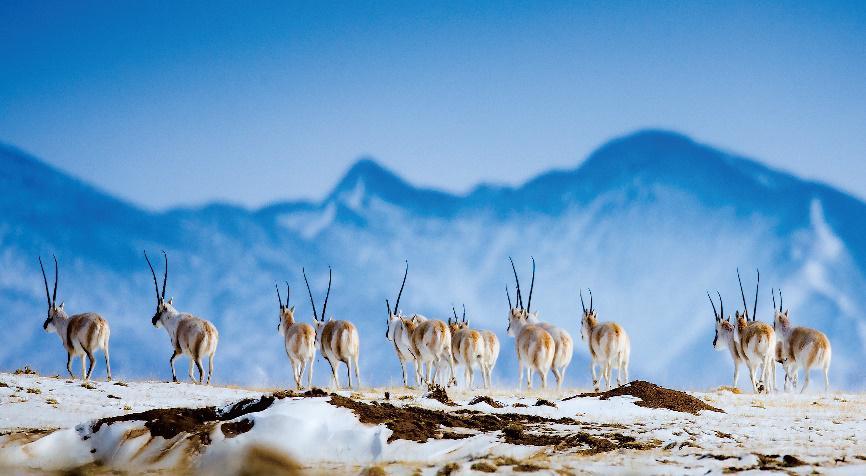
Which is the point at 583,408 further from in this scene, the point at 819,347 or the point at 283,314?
the point at 283,314

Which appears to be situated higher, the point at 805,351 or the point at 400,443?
the point at 805,351

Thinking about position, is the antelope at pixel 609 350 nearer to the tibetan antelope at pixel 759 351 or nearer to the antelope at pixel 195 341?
the tibetan antelope at pixel 759 351

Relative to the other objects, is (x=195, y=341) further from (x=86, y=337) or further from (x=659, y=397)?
(x=659, y=397)

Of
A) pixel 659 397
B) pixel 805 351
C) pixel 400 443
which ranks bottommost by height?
pixel 400 443

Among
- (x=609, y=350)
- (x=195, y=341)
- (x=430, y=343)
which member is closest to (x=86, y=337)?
(x=195, y=341)

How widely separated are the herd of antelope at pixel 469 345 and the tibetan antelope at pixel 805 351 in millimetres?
24

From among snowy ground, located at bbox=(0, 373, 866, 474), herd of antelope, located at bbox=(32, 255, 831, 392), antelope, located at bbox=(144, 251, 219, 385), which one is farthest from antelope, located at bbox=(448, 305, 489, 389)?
snowy ground, located at bbox=(0, 373, 866, 474)

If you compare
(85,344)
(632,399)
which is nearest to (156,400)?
(85,344)

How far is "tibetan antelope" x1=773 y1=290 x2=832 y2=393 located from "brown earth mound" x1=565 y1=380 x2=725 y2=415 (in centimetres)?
720

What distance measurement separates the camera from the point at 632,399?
1495 centimetres

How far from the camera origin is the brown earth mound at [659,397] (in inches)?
570

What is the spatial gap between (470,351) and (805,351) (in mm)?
8128

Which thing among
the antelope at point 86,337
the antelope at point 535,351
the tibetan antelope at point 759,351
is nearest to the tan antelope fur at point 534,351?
the antelope at point 535,351

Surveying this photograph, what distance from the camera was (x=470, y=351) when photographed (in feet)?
74.4
